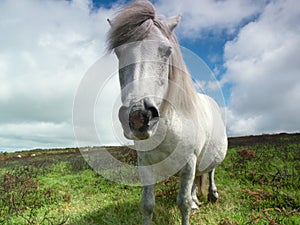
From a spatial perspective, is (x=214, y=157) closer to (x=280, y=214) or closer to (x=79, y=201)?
(x=280, y=214)

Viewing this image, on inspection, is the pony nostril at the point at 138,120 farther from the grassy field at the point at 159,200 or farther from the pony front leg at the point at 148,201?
the grassy field at the point at 159,200

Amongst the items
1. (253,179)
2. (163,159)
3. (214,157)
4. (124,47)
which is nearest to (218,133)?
(214,157)

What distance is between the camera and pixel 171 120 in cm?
276

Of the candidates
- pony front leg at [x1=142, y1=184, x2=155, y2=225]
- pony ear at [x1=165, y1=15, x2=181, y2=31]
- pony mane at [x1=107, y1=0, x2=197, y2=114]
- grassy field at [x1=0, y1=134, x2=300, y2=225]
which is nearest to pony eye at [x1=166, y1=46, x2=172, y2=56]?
pony mane at [x1=107, y1=0, x2=197, y2=114]

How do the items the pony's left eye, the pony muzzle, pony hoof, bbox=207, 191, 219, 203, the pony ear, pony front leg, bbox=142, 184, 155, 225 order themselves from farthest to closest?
pony hoof, bbox=207, 191, 219, 203
pony front leg, bbox=142, 184, 155, 225
the pony ear
the pony's left eye
the pony muzzle

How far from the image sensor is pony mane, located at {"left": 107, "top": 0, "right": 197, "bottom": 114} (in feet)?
7.81

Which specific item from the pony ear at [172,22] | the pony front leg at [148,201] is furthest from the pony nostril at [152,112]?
the pony front leg at [148,201]

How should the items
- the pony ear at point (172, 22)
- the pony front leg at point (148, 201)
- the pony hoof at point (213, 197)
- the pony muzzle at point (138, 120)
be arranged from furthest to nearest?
the pony hoof at point (213, 197) → the pony front leg at point (148, 201) → the pony ear at point (172, 22) → the pony muzzle at point (138, 120)

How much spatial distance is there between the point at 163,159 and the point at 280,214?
192 centimetres

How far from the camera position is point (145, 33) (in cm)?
234

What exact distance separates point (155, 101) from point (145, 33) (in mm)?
612

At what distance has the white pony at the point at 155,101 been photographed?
2037 mm

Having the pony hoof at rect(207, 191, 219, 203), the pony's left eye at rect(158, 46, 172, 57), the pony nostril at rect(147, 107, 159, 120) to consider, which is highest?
the pony's left eye at rect(158, 46, 172, 57)

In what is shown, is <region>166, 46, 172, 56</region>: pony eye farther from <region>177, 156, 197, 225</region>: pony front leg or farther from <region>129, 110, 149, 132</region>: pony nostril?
<region>177, 156, 197, 225</region>: pony front leg
